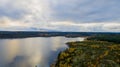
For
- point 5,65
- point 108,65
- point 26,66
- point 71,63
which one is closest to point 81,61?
point 71,63

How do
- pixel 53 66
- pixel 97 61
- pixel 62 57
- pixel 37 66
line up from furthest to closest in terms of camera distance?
1. pixel 62 57
2. pixel 37 66
3. pixel 53 66
4. pixel 97 61

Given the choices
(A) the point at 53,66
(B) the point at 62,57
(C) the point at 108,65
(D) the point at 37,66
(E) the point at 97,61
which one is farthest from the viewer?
(B) the point at 62,57

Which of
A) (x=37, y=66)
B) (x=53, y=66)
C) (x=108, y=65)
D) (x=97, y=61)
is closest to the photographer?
(x=108, y=65)

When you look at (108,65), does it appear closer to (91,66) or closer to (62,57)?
(91,66)

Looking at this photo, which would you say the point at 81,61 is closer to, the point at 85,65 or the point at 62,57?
the point at 85,65

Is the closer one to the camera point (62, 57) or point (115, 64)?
point (115, 64)

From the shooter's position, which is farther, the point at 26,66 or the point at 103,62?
the point at 26,66

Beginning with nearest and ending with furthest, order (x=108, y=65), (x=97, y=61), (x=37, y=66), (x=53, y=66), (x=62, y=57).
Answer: (x=108, y=65), (x=97, y=61), (x=53, y=66), (x=37, y=66), (x=62, y=57)

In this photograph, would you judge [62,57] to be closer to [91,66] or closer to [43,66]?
[43,66]
